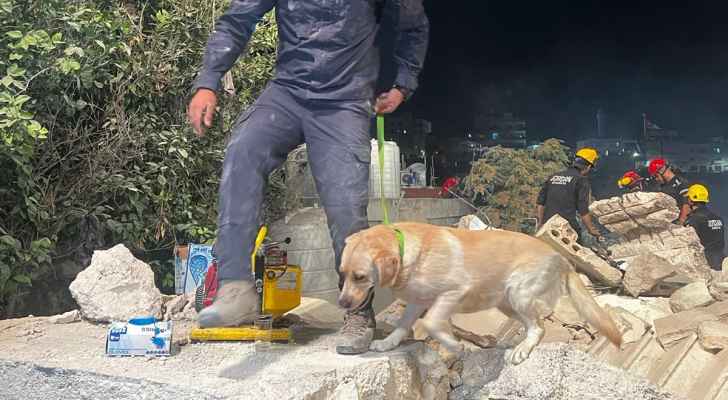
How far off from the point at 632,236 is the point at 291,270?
14.7 ft

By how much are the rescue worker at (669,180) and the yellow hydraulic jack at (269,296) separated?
200 inches

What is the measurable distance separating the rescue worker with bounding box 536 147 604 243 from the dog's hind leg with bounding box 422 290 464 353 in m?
3.77

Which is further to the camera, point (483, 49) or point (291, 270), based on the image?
point (483, 49)

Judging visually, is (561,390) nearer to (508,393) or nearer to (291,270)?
(508,393)

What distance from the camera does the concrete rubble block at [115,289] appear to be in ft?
8.73

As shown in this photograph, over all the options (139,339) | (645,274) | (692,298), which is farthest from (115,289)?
(645,274)

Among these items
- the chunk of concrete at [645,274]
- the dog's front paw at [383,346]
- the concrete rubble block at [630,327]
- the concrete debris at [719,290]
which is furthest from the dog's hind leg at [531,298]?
the chunk of concrete at [645,274]

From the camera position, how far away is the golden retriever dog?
176 centimetres

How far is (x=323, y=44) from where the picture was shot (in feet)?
7.08

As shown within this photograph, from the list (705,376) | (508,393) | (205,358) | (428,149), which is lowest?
(705,376)

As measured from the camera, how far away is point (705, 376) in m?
2.79

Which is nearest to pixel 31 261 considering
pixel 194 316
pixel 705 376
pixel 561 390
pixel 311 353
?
pixel 194 316

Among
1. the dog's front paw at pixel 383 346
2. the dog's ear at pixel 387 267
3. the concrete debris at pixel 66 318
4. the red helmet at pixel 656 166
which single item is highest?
the red helmet at pixel 656 166

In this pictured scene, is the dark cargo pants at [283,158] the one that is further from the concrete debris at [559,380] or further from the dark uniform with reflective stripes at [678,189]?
the dark uniform with reflective stripes at [678,189]
